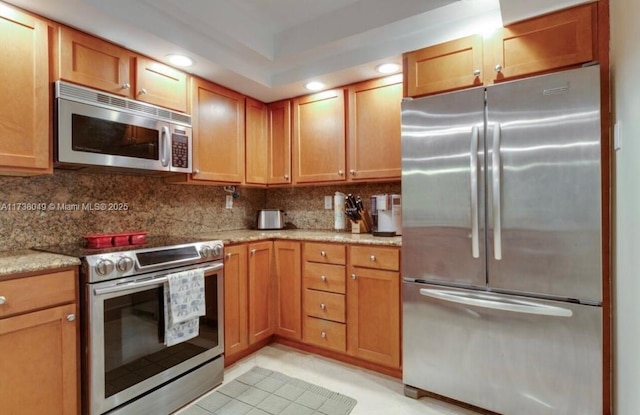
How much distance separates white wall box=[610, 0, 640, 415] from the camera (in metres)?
1.28

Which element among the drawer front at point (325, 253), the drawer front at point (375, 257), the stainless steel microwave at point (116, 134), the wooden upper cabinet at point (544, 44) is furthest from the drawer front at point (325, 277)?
the wooden upper cabinet at point (544, 44)

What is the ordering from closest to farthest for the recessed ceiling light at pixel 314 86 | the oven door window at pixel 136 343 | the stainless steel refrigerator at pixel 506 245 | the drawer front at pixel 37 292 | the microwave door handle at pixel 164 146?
the drawer front at pixel 37 292 → the stainless steel refrigerator at pixel 506 245 → the oven door window at pixel 136 343 → the microwave door handle at pixel 164 146 → the recessed ceiling light at pixel 314 86

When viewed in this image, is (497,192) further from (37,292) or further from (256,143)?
(37,292)

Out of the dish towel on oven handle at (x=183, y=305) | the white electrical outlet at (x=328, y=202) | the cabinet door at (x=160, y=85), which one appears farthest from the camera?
the white electrical outlet at (x=328, y=202)

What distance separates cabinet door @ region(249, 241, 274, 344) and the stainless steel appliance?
393mm

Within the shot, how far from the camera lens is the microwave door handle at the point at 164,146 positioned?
88.2 inches

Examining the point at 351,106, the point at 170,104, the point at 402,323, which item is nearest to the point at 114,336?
the point at 170,104

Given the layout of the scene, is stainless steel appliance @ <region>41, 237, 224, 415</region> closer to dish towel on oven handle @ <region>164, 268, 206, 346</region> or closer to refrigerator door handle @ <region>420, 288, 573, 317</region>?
dish towel on oven handle @ <region>164, 268, 206, 346</region>

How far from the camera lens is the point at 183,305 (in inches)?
77.7

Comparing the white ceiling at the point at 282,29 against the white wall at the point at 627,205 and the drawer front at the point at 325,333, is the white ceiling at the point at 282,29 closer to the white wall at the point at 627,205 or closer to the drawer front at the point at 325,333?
the white wall at the point at 627,205

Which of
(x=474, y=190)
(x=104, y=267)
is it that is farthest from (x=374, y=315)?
(x=104, y=267)

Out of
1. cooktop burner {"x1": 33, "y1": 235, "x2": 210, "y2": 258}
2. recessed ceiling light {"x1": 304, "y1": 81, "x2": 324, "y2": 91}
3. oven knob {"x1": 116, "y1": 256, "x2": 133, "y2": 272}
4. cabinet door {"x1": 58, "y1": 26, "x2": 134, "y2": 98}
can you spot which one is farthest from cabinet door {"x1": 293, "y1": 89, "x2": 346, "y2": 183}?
oven knob {"x1": 116, "y1": 256, "x2": 133, "y2": 272}

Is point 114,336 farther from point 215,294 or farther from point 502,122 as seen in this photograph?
point 502,122

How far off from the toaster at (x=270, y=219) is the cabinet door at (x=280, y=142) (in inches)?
11.8
